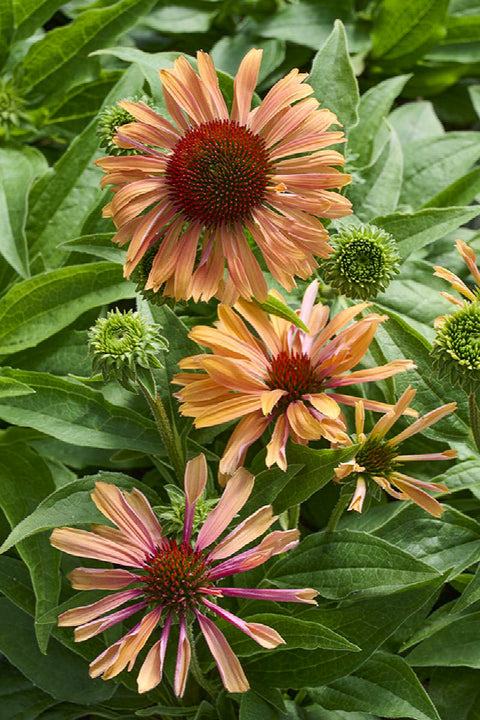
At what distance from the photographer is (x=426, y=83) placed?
5.07 ft

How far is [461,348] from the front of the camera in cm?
78

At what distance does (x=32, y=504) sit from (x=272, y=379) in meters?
0.34

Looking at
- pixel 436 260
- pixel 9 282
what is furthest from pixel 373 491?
pixel 9 282

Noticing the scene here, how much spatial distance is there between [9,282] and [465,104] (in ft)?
2.86

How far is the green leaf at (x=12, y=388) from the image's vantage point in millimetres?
911

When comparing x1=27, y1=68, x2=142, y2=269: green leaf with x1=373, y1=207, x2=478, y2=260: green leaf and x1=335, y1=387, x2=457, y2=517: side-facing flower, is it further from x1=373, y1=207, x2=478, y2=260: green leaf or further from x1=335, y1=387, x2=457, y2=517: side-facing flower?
x1=335, y1=387, x2=457, y2=517: side-facing flower

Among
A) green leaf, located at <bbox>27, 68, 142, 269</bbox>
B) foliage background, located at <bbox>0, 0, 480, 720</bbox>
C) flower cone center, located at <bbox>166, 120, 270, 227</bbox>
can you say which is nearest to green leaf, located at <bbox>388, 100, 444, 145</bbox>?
foliage background, located at <bbox>0, 0, 480, 720</bbox>

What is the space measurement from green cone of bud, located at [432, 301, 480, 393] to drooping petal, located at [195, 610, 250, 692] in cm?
30

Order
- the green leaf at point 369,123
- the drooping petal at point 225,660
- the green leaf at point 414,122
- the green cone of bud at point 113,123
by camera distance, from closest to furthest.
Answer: the drooping petal at point 225,660
the green cone of bud at point 113,123
the green leaf at point 369,123
the green leaf at point 414,122

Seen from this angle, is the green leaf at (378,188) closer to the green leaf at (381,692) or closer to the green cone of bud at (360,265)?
the green cone of bud at (360,265)

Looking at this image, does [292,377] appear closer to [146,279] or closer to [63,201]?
[146,279]

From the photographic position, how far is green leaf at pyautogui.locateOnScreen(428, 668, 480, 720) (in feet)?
3.06

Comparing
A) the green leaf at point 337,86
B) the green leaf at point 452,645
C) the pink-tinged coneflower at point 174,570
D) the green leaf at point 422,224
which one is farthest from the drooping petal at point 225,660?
the green leaf at point 337,86

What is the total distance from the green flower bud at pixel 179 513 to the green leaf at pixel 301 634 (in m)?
0.10
